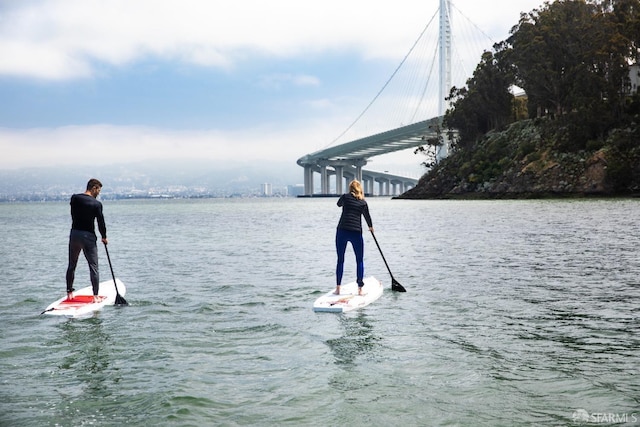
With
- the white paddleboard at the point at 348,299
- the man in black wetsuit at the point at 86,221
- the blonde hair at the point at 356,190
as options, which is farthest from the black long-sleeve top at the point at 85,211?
the blonde hair at the point at 356,190

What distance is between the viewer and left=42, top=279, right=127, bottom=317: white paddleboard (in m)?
9.89

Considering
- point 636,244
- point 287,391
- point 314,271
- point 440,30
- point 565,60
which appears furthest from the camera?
point 440,30

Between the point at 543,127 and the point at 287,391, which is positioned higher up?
the point at 543,127

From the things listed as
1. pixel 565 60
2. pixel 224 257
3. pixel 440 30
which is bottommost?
pixel 224 257

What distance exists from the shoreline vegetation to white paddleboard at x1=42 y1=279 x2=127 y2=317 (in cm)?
5524

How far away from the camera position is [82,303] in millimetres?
10336

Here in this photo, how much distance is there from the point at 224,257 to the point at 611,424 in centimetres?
1591

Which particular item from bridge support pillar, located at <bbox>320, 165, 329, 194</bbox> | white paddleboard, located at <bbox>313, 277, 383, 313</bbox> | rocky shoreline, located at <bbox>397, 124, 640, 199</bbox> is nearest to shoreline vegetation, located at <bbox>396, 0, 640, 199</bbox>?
rocky shoreline, located at <bbox>397, 124, 640, 199</bbox>

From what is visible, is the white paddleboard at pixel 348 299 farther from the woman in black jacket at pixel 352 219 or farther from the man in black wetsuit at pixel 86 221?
the man in black wetsuit at pixel 86 221

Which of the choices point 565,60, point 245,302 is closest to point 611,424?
point 245,302

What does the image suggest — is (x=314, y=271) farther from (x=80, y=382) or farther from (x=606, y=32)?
(x=606, y=32)

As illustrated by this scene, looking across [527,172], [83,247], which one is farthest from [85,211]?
[527,172]

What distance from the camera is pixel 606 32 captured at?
206 feet

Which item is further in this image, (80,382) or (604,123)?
(604,123)
